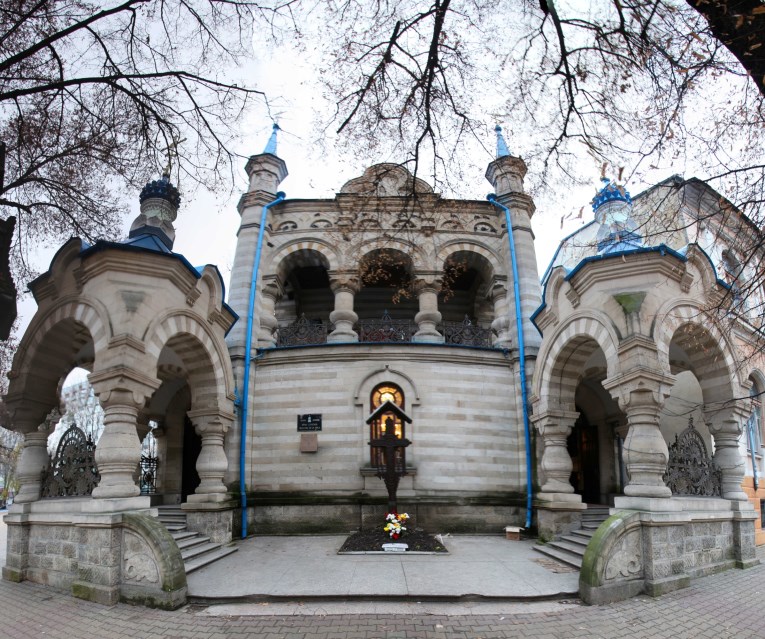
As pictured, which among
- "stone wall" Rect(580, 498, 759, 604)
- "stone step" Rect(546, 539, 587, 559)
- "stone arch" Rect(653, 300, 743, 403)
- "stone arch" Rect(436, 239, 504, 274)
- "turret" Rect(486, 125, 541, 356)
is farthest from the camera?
"stone arch" Rect(436, 239, 504, 274)

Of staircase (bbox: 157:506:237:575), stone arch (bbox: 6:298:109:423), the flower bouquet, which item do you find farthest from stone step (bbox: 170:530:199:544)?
the flower bouquet

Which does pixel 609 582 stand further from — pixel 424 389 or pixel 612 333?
pixel 424 389

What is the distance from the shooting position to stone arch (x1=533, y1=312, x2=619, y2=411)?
1034 centimetres

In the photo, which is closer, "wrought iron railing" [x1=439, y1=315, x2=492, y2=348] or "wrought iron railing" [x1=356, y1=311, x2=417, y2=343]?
"wrought iron railing" [x1=356, y1=311, x2=417, y2=343]

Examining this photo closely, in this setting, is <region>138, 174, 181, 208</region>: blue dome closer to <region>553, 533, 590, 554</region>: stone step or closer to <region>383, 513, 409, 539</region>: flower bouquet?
<region>383, 513, 409, 539</region>: flower bouquet

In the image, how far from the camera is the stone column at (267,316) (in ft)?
44.7

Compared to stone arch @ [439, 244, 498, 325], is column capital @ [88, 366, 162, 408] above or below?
below

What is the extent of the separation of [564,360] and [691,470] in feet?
10.0

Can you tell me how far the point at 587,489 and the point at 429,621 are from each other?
9.86 m

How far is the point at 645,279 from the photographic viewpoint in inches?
358

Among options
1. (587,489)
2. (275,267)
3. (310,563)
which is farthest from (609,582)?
(275,267)

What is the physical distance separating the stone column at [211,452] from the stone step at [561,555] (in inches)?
260

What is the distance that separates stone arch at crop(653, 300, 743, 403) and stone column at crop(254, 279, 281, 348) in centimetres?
929

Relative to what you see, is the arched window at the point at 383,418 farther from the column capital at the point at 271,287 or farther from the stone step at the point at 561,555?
the column capital at the point at 271,287
